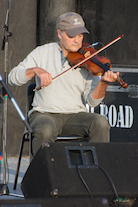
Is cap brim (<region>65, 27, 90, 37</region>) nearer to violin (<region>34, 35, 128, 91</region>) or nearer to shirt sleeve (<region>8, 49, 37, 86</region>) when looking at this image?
violin (<region>34, 35, 128, 91</region>)

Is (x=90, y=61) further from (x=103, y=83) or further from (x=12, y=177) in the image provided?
(x=12, y=177)

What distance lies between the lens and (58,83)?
1.99 metres

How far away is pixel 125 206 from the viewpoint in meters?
1.32

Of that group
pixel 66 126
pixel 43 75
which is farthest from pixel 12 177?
pixel 43 75

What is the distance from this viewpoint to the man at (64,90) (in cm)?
183

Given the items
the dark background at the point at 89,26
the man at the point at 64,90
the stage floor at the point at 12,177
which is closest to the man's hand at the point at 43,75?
the man at the point at 64,90

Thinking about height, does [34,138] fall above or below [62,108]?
below

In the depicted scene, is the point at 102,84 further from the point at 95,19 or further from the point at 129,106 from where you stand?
the point at 95,19

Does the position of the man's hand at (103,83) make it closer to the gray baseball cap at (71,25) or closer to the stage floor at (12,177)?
the gray baseball cap at (71,25)

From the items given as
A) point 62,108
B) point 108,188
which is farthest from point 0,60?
point 108,188

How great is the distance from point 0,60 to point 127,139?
5.76 ft

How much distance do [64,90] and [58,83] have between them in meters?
0.06

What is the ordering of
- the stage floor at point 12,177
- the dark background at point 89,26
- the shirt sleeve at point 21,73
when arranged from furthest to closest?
the dark background at point 89,26 → the shirt sleeve at point 21,73 → the stage floor at point 12,177

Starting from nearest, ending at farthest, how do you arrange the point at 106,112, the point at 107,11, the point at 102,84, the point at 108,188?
the point at 108,188 < the point at 102,84 < the point at 106,112 < the point at 107,11
